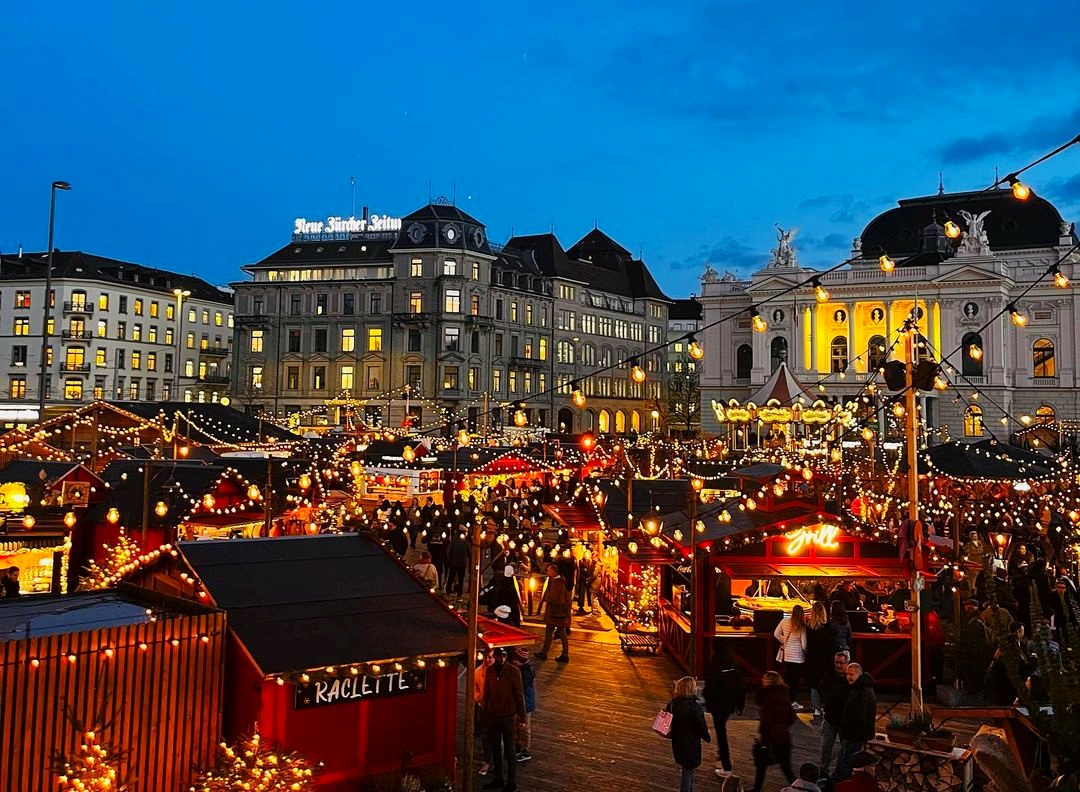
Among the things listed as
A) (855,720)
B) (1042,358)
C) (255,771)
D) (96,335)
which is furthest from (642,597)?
(96,335)

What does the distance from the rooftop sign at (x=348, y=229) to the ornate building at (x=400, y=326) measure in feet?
0.35

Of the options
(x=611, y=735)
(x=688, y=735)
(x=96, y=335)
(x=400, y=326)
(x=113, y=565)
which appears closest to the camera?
(x=688, y=735)

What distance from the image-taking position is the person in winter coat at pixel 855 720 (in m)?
8.43

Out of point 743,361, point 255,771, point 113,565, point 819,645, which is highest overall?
point 743,361

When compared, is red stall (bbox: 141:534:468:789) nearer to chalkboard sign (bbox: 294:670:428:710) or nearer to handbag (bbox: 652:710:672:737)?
chalkboard sign (bbox: 294:670:428:710)

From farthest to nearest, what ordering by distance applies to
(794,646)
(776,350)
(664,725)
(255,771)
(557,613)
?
(776,350), (557,613), (794,646), (664,725), (255,771)

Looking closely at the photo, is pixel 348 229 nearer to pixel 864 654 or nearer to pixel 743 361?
pixel 743 361

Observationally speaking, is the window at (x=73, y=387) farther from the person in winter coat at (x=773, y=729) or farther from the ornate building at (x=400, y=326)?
the person in winter coat at (x=773, y=729)

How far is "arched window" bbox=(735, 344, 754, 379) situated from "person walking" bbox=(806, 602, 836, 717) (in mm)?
60921

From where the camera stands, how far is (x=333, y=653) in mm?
7402

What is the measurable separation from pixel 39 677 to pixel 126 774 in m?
0.98

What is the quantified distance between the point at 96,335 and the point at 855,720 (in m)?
68.5

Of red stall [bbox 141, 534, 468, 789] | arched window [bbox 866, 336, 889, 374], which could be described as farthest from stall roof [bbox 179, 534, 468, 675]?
arched window [bbox 866, 336, 889, 374]

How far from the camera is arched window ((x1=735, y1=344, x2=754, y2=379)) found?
7135 cm
